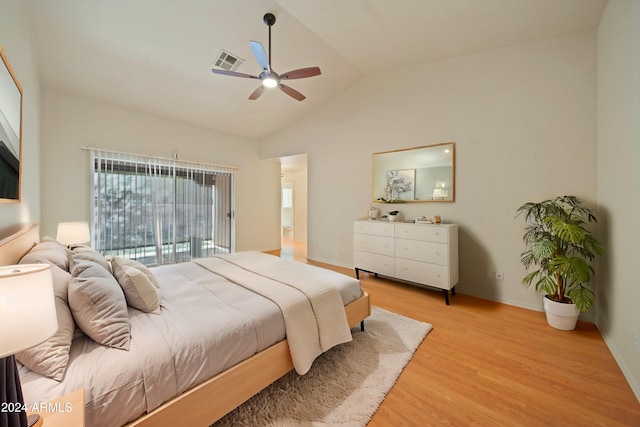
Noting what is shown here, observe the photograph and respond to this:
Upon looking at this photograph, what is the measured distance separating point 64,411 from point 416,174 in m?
3.90

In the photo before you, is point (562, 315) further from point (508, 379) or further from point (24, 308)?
point (24, 308)

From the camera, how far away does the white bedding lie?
1.00 meters

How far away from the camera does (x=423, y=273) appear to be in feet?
10.7

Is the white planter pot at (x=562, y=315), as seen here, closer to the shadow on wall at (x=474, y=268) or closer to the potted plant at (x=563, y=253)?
the potted plant at (x=563, y=253)

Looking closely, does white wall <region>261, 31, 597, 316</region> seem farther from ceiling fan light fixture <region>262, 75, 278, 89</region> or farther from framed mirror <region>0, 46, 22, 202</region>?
framed mirror <region>0, 46, 22, 202</region>

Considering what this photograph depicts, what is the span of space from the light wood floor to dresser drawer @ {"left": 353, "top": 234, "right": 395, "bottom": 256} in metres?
1.08

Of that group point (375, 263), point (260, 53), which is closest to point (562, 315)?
point (375, 263)

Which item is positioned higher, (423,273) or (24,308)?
(24,308)

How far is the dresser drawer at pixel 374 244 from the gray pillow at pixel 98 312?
3068 mm

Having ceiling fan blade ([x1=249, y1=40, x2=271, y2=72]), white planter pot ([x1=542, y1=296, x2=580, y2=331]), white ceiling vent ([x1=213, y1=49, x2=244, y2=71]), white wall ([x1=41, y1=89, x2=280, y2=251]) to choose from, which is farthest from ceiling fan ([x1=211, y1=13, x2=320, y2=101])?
white planter pot ([x1=542, y1=296, x2=580, y2=331])

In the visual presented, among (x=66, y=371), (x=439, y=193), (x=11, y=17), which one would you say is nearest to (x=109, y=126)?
(x=11, y=17)

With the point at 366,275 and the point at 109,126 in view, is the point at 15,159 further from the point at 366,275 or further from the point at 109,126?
the point at 366,275

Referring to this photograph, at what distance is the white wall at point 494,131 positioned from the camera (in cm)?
264

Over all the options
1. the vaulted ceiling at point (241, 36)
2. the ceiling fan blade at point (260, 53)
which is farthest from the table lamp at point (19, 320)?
the vaulted ceiling at point (241, 36)
